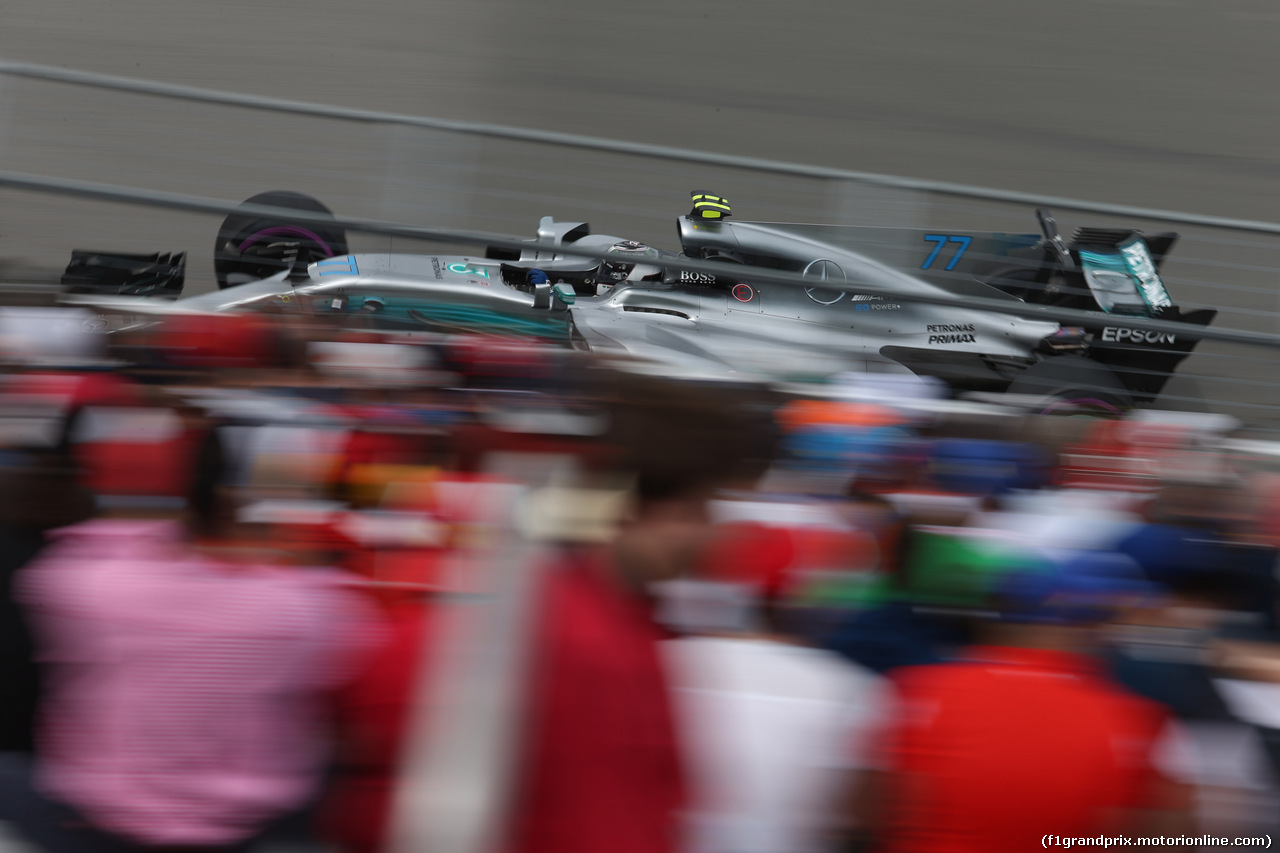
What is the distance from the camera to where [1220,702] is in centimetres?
160

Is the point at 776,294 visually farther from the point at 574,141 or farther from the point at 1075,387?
the point at 1075,387

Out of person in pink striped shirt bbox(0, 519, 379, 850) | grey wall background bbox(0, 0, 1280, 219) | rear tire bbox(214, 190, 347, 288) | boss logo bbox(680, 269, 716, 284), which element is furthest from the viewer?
boss logo bbox(680, 269, 716, 284)

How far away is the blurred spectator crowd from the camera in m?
1.31

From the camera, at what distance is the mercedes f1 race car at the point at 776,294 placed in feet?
14.1

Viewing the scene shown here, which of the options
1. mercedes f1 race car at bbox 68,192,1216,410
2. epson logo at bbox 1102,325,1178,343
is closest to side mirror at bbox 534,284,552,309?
mercedes f1 race car at bbox 68,192,1216,410

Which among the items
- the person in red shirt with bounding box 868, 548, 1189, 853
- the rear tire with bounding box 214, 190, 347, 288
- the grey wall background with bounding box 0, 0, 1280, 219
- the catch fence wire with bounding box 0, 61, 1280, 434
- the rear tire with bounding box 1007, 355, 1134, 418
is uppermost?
the grey wall background with bounding box 0, 0, 1280, 219

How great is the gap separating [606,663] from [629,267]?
4.16 meters

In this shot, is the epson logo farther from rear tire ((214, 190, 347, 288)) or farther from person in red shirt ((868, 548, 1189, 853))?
person in red shirt ((868, 548, 1189, 853))

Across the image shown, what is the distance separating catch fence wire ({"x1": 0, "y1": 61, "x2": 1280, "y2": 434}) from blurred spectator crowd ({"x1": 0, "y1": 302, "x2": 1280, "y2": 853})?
2280 millimetres

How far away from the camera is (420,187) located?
4.32m

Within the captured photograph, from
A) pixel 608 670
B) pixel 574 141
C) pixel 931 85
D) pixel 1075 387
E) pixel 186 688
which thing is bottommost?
pixel 1075 387

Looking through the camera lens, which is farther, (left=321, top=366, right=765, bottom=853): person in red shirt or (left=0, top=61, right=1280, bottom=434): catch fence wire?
(left=0, top=61, right=1280, bottom=434): catch fence wire

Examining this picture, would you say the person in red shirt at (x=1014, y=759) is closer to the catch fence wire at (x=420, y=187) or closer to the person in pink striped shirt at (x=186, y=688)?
the person in pink striped shirt at (x=186, y=688)

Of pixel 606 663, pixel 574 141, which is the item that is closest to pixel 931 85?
pixel 574 141
